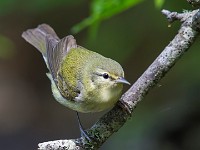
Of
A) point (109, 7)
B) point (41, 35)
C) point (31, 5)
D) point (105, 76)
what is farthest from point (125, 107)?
point (31, 5)

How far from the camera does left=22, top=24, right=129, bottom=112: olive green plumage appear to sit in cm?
366

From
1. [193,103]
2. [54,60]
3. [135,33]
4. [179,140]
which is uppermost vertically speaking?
[135,33]

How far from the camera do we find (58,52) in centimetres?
443

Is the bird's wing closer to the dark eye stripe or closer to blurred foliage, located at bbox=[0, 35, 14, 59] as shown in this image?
blurred foliage, located at bbox=[0, 35, 14, 59]

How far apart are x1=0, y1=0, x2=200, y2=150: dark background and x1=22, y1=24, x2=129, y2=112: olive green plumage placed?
15.9 inches

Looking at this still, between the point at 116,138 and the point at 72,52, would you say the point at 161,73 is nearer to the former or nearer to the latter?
the point at 72,52

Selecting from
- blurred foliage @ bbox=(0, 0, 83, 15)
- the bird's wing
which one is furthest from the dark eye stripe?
blurred foliage @ bbox=(0, 0, 83, 15)

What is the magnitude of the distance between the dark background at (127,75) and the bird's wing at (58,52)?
45 centimetres

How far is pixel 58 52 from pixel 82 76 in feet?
1.53

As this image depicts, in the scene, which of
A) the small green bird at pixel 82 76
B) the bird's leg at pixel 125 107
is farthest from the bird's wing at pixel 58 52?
the bird's leg at pixel 125 107

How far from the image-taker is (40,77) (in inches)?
345

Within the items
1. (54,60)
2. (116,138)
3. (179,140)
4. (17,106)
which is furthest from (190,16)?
(17,106)

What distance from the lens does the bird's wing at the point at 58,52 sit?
4363 mm

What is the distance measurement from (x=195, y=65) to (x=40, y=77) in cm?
398
